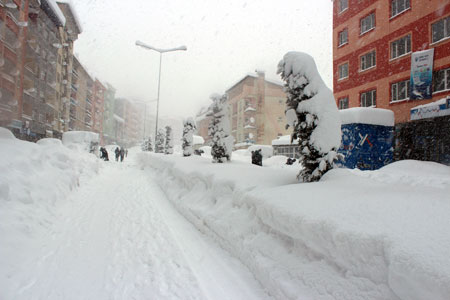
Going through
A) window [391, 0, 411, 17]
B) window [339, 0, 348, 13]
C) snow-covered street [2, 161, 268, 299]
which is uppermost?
window [339, 0, 348, 13]

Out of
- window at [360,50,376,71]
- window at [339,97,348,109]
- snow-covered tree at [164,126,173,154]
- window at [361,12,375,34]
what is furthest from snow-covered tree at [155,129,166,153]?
window at [361,12,375,34]

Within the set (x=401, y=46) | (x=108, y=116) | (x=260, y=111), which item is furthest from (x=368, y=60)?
(x=108, y=116)

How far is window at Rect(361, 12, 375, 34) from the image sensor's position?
1839 centimetres

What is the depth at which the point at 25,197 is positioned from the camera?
484cm

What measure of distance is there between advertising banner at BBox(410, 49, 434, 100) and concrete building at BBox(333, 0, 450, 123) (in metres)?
0.23

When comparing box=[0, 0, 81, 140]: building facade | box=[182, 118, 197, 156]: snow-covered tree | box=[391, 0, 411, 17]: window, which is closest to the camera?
box=[391, 0, 411, 17]: window

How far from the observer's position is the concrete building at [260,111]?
4653 centimetres

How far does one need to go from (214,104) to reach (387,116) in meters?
8.74

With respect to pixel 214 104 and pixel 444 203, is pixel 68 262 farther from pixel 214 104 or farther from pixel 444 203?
pixel 214 104

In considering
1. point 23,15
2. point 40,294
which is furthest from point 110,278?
point 23,15

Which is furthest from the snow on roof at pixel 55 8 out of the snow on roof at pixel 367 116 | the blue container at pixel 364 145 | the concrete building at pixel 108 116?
the concrete building at pixel 108 116

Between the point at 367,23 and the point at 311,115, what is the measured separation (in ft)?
60.7

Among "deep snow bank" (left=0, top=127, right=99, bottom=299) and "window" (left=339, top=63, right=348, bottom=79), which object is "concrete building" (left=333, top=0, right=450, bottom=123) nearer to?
"window" (left=339, top=63, right=348, bottom=79)

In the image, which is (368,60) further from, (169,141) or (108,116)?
(108,116)
